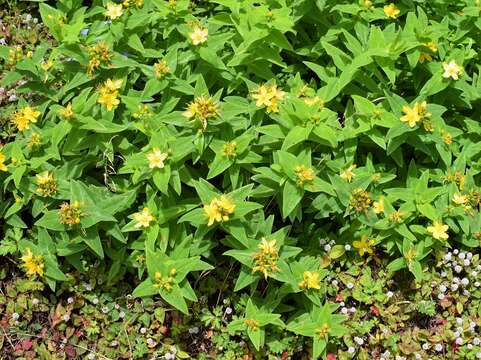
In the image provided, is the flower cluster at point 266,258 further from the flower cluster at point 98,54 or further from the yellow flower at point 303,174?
the flower cluster at point 98,54

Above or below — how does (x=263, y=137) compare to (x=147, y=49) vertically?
below

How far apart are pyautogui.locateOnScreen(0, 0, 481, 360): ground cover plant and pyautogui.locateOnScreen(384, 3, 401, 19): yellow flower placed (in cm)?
1

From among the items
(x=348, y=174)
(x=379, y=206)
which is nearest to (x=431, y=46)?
(x=348, y=174)

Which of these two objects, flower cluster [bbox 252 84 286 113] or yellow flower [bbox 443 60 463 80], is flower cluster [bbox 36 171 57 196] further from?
yellow flower [bbox 443 60 463 80]

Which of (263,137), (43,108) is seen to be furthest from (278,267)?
(43,108)

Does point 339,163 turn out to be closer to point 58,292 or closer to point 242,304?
point 242,304

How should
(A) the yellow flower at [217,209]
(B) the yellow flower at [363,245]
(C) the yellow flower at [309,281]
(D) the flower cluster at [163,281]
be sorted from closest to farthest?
(A) the yellow flower at [217,209]
(D) the flower cluster at [163,281]
(C) the yellow flower at [309,281]
(B) the yellow flower at [363,245]

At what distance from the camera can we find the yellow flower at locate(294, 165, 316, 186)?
11.3ft

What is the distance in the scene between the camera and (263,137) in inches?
146

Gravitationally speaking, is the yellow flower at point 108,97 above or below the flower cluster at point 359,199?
above

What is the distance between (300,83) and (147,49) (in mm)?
1046

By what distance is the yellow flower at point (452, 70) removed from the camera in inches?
146

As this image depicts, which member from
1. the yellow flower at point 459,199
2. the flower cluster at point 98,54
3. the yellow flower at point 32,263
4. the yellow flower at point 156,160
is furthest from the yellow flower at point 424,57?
the yellow flower at point 32,263

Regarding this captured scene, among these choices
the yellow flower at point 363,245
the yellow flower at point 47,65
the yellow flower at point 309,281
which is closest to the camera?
the yellow flower at point 309,281
